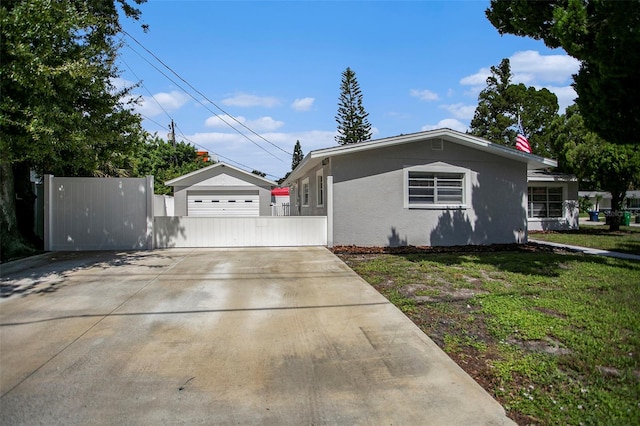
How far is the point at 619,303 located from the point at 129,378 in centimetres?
610

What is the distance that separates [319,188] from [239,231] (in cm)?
354

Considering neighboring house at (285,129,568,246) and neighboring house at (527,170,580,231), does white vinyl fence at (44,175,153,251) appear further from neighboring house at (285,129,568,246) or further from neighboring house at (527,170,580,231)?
neighboring house at (527,170,580,231)

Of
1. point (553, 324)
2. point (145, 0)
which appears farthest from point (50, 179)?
point (553, 324)

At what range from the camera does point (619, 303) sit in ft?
18.0

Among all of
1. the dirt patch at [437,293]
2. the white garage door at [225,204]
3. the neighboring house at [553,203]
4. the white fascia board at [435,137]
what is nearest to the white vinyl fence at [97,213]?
the white fascia board at [435,137]

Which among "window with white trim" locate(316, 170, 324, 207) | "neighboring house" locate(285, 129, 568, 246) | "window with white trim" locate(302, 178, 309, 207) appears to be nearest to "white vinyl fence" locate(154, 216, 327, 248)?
"neighboring house" locate(285, 129, 568, 246)

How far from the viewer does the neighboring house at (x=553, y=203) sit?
18859mm

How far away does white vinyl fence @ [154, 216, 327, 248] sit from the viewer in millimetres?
11352

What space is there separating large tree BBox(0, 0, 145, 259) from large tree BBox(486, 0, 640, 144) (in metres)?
9.05

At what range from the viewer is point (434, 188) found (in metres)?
12.2

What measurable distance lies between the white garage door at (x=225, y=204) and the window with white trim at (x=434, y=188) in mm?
10418

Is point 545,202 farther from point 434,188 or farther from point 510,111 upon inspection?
point 510,111

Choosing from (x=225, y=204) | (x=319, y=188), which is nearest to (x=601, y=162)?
(x=319, y=188)

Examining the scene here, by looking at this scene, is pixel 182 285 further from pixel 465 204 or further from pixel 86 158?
pixel 465 204
